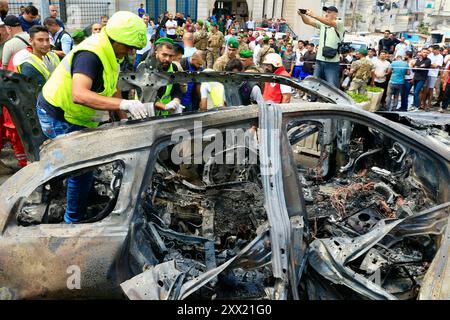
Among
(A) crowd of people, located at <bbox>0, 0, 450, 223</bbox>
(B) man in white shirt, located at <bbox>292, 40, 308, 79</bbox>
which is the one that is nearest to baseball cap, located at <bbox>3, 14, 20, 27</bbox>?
(A) crowd of people, located at <bbox>0, 0, 450, 223</bbox>

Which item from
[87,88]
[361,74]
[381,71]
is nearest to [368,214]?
[87,88]

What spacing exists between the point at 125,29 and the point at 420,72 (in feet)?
28.8

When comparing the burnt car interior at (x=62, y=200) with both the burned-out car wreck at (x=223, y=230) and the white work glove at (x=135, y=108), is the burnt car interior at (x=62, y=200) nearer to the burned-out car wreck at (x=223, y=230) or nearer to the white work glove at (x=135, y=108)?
the burned-out car wreck at (x=223, y=230)

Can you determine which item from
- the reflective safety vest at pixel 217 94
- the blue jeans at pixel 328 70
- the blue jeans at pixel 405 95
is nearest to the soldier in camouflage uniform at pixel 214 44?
the blue jeans at pixel 328 70

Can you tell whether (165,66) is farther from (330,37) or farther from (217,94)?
(330,37)

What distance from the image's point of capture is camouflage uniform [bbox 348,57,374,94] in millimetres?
9195

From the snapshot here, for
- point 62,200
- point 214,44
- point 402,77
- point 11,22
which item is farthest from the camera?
point 214,44

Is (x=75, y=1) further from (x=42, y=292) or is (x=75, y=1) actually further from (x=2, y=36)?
(x=42, y=292)

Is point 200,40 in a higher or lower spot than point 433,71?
higher

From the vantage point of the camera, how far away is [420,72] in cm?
998

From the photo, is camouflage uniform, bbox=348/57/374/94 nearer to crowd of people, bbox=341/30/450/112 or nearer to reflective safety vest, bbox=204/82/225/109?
crowd of people, bbox=341/30/450/112

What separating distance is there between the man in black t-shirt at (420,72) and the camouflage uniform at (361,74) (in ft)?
4.54

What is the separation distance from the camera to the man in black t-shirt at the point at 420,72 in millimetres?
9977

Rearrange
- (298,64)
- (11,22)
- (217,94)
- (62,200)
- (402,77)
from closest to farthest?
(62,200) → (217,94) → (11,22) → (402,77) → (298,64)
